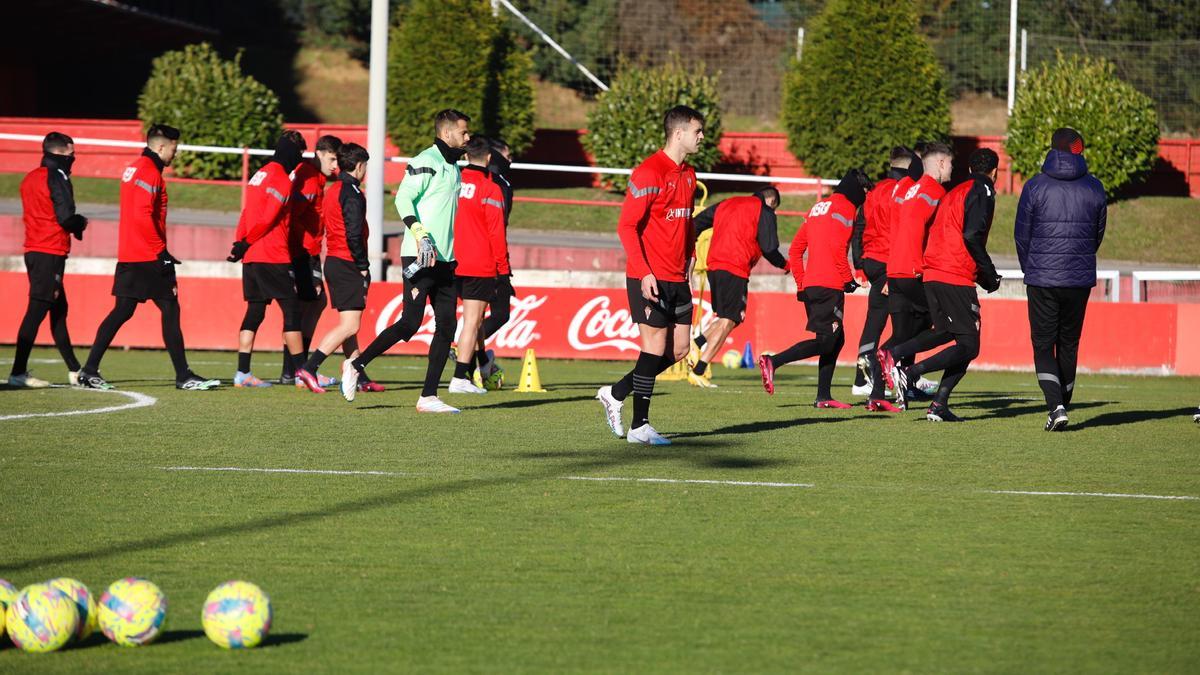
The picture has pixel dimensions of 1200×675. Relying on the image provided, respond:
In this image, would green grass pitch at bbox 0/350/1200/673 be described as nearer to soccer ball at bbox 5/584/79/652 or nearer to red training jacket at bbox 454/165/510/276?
soccer ball at bbox 5/584/79/652

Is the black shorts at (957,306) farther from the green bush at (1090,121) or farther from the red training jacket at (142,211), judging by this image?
the green bush at (1090,121)

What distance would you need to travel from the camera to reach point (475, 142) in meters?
12.3

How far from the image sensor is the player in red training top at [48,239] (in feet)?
42.0

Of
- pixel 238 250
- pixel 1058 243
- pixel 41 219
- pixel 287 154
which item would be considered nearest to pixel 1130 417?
pixel 1058 243

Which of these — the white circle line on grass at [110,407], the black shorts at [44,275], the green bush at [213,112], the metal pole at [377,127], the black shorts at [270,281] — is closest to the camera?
the white circle line on grass at [110,407]

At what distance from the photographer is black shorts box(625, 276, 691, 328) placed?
9.25m

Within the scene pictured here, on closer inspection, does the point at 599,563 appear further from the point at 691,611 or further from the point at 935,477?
the point at 935,477

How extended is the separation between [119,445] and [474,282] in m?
3.77


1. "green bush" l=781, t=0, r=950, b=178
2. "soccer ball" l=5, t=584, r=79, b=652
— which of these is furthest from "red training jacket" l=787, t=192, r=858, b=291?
"green bush" l=781, t=0, r=950, b=178

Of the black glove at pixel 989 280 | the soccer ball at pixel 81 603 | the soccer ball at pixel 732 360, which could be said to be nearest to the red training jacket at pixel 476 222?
the black glove at pixel 989 280

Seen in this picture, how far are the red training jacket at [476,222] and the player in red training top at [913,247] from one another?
3.29 m

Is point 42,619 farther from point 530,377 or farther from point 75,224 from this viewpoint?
point 530,377

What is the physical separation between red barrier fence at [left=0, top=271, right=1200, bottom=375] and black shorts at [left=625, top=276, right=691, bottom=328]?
344 inches

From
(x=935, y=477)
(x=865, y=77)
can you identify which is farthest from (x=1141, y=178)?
(x=935, y=477)
